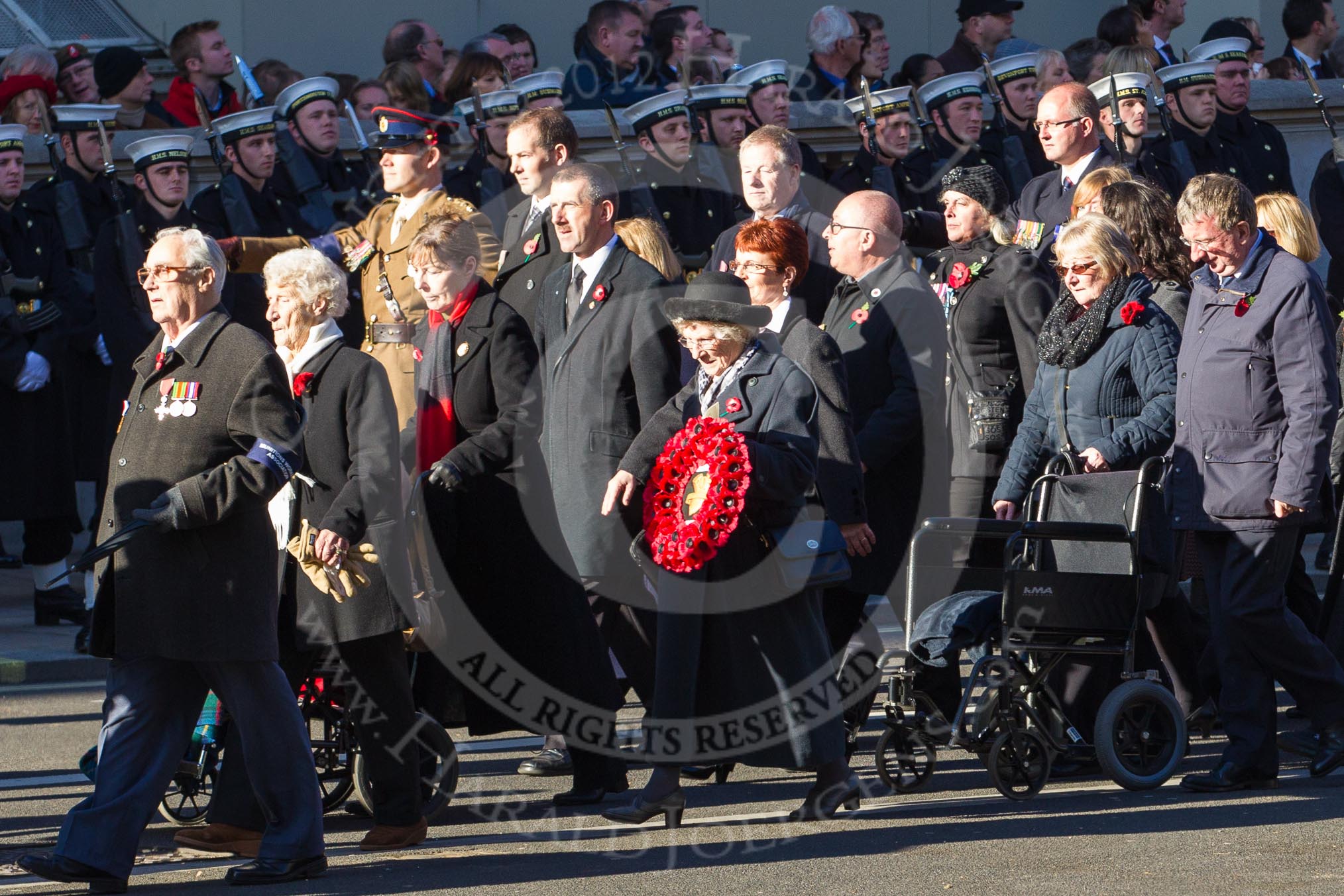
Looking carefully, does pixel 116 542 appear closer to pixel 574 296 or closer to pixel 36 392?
pixel 574 296

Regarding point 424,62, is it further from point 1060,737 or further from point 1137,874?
point 1137,874

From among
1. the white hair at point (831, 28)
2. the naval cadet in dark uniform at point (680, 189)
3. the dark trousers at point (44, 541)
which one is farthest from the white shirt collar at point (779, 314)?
the white hair at point (831, 28)

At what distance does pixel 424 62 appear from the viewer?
13938 mm

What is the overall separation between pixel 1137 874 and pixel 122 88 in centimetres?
870

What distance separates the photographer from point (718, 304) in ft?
22.5

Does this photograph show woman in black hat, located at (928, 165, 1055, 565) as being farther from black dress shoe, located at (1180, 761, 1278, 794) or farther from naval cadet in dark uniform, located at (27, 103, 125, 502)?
naval cadet in dark uniform, located at (27, 103, 125, 502)

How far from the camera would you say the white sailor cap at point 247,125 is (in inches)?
438

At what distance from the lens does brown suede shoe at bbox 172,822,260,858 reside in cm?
666

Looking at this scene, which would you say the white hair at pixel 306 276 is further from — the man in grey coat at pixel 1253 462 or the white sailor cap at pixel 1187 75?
the white sailor cap at pixel 1187 75

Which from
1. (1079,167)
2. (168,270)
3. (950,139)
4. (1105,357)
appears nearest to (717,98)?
(950,139)

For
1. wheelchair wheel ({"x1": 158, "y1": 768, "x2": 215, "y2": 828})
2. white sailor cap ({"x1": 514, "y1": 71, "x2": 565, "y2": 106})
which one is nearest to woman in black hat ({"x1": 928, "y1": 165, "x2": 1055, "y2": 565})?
wheelchair wheel ({"x1": 158, "y1": 768, "x2": 215, "y2": 828})

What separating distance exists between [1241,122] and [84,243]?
5.95 metres

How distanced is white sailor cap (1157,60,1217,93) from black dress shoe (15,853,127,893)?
7708mm

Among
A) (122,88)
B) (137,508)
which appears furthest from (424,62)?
(137,508)
